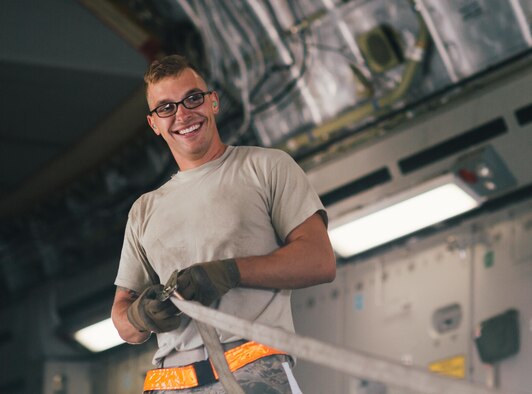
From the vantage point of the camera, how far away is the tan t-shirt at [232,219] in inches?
111

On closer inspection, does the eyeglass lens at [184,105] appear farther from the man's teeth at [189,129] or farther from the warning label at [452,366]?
the warning label at [452,366]

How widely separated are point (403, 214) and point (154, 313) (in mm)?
3072

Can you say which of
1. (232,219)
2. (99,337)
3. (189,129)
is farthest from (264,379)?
(99,337)

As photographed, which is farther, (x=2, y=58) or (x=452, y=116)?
(x=2, y=58)

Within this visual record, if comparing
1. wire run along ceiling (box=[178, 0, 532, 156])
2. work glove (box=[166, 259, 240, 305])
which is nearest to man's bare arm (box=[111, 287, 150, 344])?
work glove (box=[166, 259, 240, 305])

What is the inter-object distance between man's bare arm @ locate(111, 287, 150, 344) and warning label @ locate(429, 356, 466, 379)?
8.99 ft

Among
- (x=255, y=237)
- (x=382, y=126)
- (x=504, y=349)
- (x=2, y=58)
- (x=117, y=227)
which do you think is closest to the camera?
(x=255, y=237)

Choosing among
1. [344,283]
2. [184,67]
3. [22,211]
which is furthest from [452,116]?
[22,211]

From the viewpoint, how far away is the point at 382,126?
6.02 m

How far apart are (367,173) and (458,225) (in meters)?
0.60

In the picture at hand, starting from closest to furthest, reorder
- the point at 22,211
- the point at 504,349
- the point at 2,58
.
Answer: the point at 504,349
the point at 2,58
the point at 22,211

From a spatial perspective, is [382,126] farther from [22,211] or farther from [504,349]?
[22,211]

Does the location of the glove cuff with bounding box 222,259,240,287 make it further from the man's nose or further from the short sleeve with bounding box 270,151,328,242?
the man's nose

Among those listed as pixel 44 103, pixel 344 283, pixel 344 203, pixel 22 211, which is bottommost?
pixel 344 283
